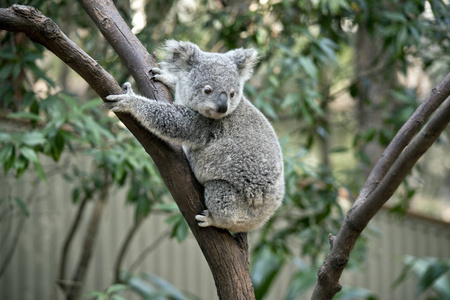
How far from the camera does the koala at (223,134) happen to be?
2424 mm

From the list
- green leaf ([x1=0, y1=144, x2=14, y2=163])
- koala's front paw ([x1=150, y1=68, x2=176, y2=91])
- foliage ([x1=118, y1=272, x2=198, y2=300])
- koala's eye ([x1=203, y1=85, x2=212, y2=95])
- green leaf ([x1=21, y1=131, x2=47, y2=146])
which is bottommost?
foliage ([x1=118, y1=272, x2=198, y2=300])

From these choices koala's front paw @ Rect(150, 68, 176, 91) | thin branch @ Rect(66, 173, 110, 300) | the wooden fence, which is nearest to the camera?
koala's front paw @ Rect(150, 68, 176, 91)

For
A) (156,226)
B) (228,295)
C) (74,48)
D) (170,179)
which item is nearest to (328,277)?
(228,295)

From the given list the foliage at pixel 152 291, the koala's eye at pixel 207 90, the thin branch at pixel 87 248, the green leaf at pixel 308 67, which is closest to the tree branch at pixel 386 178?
the koala's eye at pixel 207 90

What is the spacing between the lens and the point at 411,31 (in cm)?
361

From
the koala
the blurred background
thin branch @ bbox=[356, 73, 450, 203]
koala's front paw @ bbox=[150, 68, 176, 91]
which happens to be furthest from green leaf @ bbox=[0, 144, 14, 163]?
thin branch @ bbox=[356, 73, 450, 203]

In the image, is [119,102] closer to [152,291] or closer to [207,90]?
[207,90]

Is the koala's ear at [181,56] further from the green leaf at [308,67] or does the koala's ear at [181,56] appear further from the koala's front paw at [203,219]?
the green leaf at [308,67]

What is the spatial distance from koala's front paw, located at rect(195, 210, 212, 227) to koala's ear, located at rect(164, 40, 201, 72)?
3.15 ft

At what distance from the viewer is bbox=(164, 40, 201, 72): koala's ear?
8.76 feet

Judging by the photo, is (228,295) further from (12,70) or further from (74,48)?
(12,70)

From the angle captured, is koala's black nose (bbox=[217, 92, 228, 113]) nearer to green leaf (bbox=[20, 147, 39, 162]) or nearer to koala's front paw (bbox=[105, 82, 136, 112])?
koala's front paw (bbox=[105, 82, 136, 112])

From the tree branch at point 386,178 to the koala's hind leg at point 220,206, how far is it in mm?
537

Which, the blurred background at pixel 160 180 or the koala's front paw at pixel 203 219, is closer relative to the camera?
the koala's front paw at pixel 203 219
